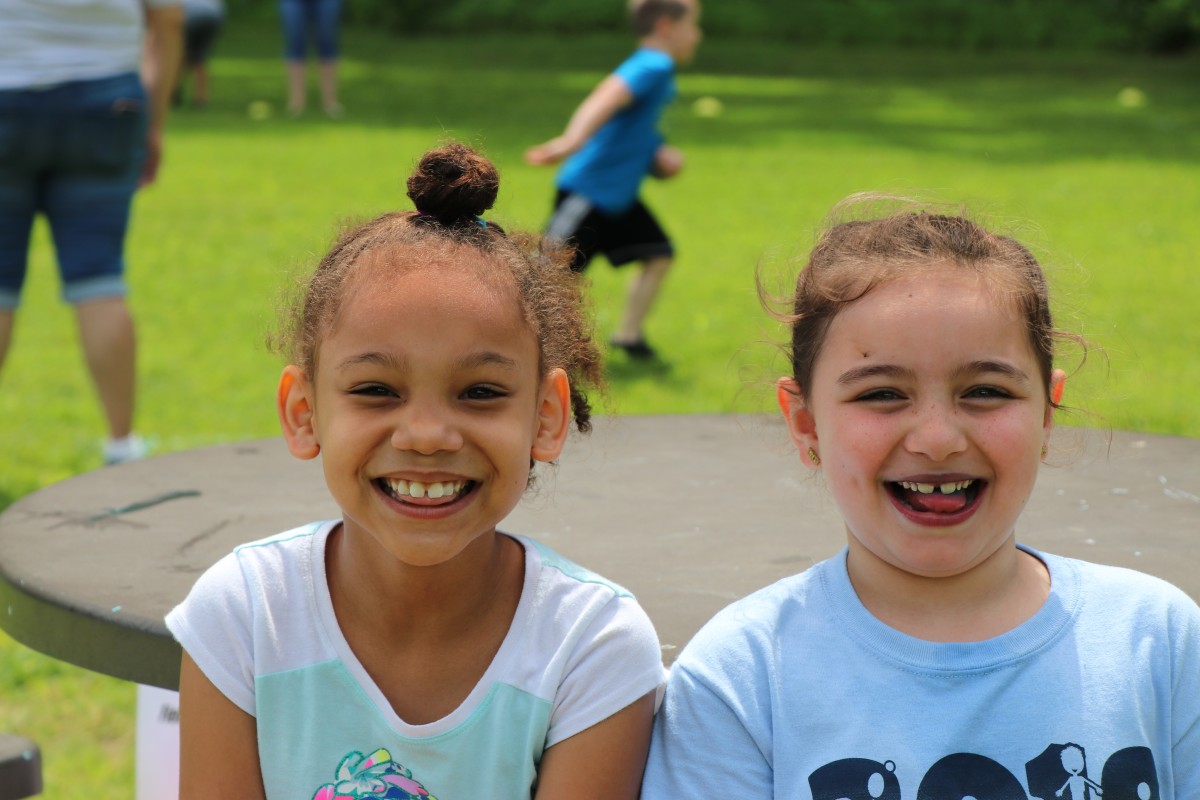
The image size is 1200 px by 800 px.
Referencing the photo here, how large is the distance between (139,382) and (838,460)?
4816mm

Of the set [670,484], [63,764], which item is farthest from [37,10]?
[670,484]

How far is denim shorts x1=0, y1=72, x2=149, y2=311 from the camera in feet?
13.6

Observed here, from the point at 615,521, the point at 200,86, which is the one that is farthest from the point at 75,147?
the point at 200,86

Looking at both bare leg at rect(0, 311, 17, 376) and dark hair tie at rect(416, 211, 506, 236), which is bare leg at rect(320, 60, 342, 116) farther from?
dark hair tie at rect(416, 211, 506, 236)

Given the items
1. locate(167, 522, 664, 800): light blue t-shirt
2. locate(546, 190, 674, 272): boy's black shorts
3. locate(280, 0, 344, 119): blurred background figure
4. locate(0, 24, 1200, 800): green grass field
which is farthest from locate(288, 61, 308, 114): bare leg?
locate(167, 522, 664, 800): light blue t-shirt

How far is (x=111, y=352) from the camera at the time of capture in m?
4.29

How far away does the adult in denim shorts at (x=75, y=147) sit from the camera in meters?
4.15

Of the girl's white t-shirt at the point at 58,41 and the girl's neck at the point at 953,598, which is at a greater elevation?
the girl's white t-shirt at the point at 58,41

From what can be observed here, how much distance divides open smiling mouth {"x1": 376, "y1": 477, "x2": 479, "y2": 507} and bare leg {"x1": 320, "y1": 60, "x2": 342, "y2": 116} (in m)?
13.4

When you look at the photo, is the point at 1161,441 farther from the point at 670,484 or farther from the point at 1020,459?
the point at 1020,459

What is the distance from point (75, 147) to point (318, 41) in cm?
1085

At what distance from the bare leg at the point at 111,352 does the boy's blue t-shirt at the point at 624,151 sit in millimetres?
2315

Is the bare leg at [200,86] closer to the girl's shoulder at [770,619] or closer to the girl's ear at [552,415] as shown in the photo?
the girl's ear at [552,415]

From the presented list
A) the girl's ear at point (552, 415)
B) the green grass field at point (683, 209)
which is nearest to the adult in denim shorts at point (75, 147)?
the green grass field at point (683, 209)
